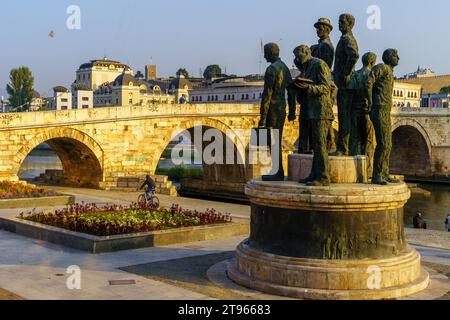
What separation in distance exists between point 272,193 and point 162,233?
13.8 feet

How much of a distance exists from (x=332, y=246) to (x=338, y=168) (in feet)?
4.16

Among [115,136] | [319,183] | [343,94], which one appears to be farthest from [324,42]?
[115,136]

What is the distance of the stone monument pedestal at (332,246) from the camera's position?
27.0 feet

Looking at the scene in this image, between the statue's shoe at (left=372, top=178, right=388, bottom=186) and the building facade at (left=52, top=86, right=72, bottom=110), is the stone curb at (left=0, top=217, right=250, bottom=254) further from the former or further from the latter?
the building facade at (left=52, top=86, right=72, bottom=110)

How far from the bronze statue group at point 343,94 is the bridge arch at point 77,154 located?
16.8 meters

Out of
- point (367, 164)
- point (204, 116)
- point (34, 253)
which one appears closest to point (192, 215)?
point (34, 253)

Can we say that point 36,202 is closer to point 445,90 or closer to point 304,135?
point 304,135

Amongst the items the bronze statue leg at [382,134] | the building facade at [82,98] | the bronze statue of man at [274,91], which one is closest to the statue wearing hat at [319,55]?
the bronze statue of man at [274,91]

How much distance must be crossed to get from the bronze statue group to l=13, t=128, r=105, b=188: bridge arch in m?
16.8

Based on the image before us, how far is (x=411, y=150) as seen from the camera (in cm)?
4991

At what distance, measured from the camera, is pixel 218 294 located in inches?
331
